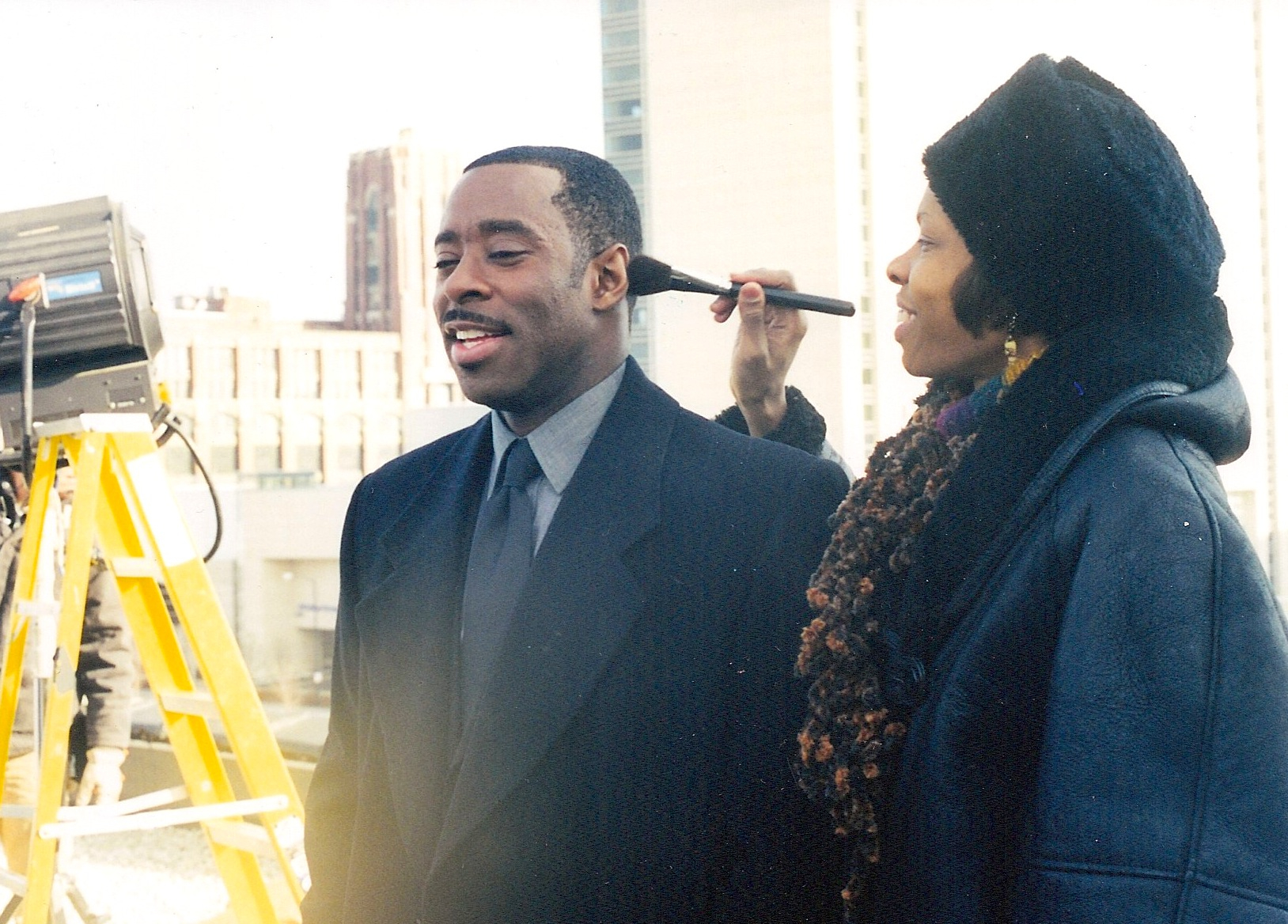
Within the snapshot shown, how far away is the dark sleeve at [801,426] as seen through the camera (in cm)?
151

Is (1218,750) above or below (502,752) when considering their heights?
above

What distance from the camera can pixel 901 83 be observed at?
654 centimetres

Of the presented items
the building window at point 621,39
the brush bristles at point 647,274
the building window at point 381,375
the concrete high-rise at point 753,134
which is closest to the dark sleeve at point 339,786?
the brush bristles at point 647,274

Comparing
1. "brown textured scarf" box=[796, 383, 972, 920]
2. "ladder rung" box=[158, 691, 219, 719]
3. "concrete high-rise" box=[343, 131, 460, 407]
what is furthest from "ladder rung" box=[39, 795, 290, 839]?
"concrete high-rise" box=[343, 131, 460, 407]

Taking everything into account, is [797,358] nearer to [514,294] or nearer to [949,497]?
[514,294]

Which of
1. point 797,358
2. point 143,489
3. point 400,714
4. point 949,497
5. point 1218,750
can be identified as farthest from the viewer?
point 143,489

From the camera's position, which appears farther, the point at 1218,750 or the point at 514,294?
the point at 514,294

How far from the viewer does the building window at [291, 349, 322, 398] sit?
39.8m

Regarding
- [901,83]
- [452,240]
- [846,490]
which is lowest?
[846,490]

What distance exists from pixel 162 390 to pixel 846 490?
1417 millimetres

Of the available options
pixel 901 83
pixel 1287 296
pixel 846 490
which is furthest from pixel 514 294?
pixel 1287 296

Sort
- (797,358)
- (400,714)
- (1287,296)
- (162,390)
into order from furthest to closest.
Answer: (1287,296)
(162,390)
(797,358)
(400,714)

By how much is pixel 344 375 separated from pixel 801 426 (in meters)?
42.3

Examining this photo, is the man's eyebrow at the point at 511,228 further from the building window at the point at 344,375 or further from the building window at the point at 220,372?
the building window at the point at 344,375
